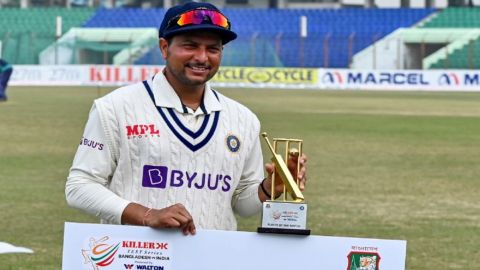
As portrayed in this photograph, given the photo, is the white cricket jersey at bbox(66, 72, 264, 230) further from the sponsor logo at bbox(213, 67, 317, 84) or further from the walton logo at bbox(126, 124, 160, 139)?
the sponsor logo at bbox(213, 67, 317, 84)

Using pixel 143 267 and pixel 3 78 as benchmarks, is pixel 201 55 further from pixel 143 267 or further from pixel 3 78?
pixel 3 78

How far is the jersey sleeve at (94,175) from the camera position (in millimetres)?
4039

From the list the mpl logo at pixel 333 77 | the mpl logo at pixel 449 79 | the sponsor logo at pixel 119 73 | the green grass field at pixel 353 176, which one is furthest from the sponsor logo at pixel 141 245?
the mpl logo at pixel 333 77

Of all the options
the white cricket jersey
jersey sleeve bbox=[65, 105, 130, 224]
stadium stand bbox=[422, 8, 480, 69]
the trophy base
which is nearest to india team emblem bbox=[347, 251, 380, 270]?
the trophy base

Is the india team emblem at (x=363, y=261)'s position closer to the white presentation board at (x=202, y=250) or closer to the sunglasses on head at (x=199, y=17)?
the white presentation board at (x=202, y=250)

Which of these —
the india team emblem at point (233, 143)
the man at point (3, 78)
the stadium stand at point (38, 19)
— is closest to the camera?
the india team emblem at point (233, 143)

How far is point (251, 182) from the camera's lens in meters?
4.36

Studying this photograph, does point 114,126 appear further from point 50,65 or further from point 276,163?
point 50,65

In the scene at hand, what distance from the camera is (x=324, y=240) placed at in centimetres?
365

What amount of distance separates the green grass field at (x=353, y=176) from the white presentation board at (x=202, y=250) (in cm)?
566

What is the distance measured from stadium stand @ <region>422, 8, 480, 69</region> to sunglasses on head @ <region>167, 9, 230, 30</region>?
58244 millimetres

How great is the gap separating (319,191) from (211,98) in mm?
10805

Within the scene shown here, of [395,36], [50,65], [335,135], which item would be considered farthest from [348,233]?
[395,36]

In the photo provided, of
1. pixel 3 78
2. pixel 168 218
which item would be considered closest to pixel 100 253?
pixel 168 218
